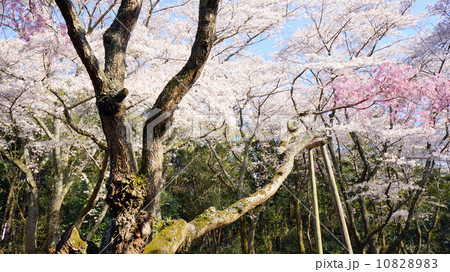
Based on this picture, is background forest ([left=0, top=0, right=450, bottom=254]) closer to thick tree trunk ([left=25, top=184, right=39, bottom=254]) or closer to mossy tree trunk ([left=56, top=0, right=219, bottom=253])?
thick tree trunk ([left=25, top=184, right=39, bottom=254])

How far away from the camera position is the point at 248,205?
7.08 feet

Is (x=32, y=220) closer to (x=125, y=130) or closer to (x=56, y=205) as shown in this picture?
(x=56, y=205)

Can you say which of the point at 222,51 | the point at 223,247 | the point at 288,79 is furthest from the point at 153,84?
the point at 223,247

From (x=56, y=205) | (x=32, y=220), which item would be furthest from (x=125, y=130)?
(x=32, y=220)

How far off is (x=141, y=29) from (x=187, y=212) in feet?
27.8

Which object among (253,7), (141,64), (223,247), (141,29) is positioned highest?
(253,7)

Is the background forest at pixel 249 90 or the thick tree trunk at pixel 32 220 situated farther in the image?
the thick tree trunk at pixel 32 220

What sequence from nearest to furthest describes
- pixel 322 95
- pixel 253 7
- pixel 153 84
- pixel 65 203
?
pixel 153 84 → pixel 253 7 → pixel 322 95 → pixel 65 203

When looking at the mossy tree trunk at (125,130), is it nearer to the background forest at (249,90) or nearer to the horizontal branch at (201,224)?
the horizontal branch at (201,224)

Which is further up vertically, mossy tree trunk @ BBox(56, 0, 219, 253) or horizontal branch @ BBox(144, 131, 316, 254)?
mossy tree trunk @ BBox(56, 0, 219, 253)

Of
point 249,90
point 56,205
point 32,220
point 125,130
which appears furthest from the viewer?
point 249,90

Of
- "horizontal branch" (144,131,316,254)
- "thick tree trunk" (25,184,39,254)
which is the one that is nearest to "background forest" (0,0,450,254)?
"thick tree trunk" (25,184,39,254)

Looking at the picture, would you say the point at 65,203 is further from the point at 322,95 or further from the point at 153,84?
the point at 322,95

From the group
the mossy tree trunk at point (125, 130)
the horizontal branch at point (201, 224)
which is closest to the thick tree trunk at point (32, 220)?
the mossy tree trunk at point (125, 130)
